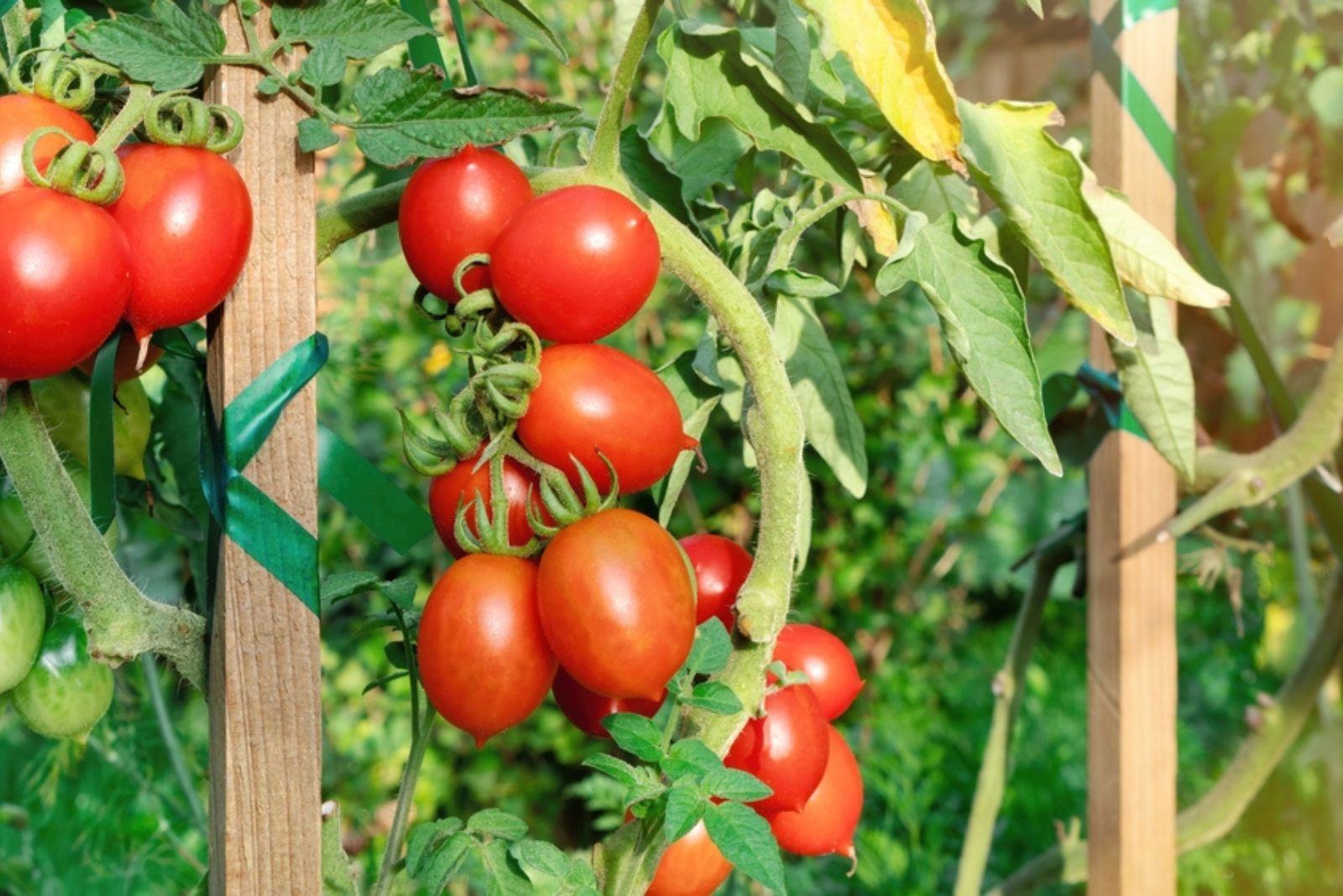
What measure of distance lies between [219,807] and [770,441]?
0.27 metres

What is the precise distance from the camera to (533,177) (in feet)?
1.74

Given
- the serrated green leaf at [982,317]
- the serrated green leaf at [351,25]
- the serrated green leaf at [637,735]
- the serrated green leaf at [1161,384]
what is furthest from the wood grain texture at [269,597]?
the serrated green leaf at [1161,384]

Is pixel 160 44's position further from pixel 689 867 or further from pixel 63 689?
pixel 689 867

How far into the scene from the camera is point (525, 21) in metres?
0.53

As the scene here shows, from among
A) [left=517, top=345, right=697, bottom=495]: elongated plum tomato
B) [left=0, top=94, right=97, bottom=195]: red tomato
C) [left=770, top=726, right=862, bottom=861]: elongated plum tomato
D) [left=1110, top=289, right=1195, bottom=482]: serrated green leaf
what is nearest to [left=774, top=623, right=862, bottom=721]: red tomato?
[left=770, top=726, right=862, bottom=861]: elongated plum tomato

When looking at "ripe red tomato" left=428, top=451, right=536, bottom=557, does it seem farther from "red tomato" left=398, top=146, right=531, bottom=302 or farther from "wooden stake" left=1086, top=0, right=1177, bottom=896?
"wooden stake" left=1086, top=0, right=1177, bottom=896

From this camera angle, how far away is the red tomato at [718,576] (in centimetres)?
57

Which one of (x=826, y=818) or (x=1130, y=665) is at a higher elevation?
(x=826, y=818)

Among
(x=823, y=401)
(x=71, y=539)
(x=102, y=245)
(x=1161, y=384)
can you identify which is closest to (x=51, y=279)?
(x=102, y=245)

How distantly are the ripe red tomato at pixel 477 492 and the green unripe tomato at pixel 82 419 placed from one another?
16 cm

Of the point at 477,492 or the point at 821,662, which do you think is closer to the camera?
the point at 477,492

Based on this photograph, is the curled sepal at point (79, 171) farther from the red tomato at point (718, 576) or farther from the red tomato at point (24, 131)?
the red tomato at point (718, 576)

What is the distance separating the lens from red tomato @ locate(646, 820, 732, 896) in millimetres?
543

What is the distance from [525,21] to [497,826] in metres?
0.33
